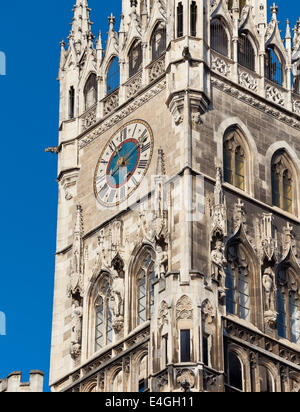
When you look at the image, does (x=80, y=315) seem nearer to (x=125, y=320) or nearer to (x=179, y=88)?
(x=125, y=320)

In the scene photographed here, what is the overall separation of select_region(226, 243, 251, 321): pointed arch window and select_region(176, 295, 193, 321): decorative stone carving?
2151 millimetres

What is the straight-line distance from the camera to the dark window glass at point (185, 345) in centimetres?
4628

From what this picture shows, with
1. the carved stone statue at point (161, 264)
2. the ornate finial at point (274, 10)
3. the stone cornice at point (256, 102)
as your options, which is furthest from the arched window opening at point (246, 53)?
the carved stone statue at point (161, 264)

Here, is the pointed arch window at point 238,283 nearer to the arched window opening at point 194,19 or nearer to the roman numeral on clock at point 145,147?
the roman numeral on clock at point 145,147

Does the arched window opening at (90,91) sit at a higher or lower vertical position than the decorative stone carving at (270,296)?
higher

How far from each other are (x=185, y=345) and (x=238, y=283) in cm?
394

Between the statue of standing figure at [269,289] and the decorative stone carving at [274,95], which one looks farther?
the decorative stone carving at [274,95]

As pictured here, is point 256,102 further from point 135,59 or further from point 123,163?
point 123,163

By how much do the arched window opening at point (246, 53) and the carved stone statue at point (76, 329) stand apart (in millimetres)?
8783

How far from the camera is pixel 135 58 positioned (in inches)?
2163

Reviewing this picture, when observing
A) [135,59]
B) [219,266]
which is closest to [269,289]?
[219,266]

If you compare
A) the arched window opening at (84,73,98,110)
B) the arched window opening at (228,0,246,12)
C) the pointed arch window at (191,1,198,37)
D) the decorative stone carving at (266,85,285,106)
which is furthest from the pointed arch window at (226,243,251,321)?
the arched window opening at (228,0,246,12)

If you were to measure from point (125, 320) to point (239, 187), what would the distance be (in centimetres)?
507

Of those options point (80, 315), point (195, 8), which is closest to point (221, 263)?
point (80, 315)
